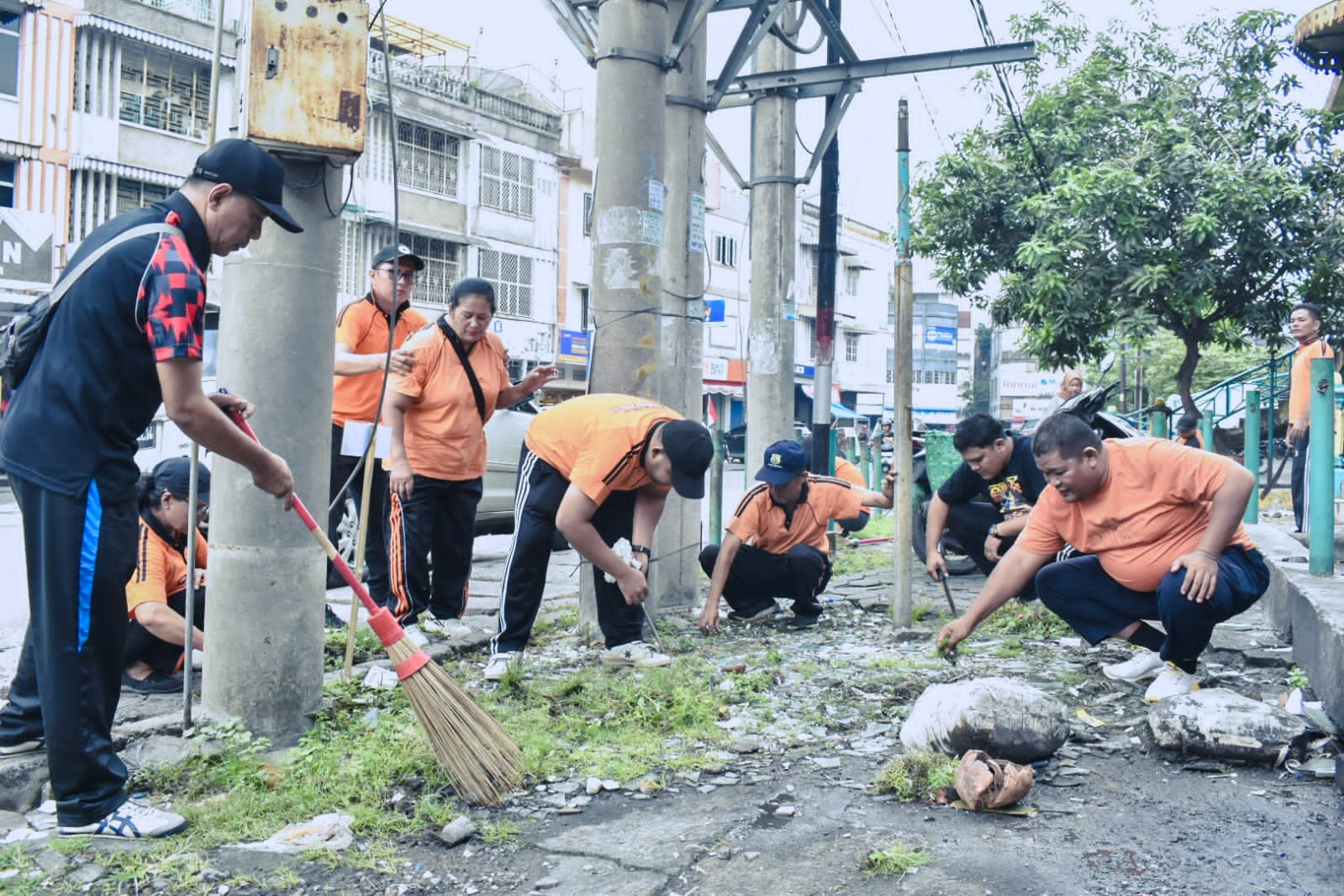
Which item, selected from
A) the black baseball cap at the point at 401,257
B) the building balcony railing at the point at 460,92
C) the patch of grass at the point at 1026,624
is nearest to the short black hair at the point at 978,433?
the patch of grass at the point at 1026,624

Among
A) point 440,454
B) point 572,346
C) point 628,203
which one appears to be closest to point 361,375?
point 440,454

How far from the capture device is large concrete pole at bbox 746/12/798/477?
27.9 feet

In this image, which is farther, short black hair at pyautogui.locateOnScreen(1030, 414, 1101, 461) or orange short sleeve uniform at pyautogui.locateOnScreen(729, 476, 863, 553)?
orange short sleeve uniform at pyautogui.locateOnScreen(729, 476, 863, 553)

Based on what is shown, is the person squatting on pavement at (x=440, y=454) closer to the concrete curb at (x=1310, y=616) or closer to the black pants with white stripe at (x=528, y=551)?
the black pants with white stripe at (x=528, y=551)

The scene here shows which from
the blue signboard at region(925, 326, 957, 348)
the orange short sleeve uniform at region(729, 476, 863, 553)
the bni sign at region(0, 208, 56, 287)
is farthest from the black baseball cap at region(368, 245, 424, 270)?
the blue signboard at region(925, 326, 957, 348)

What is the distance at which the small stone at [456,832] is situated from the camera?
9.21 feet

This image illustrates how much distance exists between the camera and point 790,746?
12.0 ft

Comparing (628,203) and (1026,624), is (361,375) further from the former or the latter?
(1026,624)

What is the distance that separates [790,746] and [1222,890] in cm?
143

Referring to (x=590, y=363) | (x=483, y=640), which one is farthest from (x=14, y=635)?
(x=590, y=363)

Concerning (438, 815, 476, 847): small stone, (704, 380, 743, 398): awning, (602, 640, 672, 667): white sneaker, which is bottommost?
(438, 815, 476, 847): small stone

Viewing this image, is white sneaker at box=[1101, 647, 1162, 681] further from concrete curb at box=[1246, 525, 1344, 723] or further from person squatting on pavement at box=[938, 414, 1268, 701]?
concrete curb at box=[1246, 525, 1344, 723]

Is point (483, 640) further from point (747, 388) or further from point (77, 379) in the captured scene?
point (747, 388)

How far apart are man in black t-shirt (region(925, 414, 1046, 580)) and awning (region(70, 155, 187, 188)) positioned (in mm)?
16790
